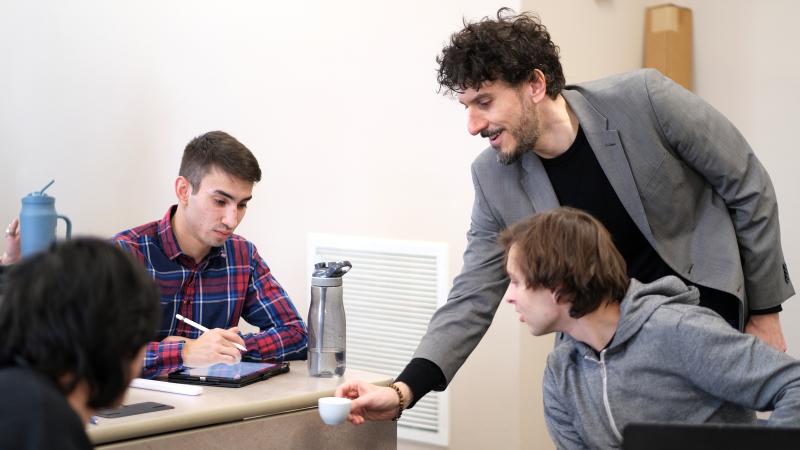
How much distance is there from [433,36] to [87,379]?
2.39 m

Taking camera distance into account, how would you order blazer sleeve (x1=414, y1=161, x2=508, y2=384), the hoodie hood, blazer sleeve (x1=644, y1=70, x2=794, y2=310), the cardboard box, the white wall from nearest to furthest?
the hoodie hood
blazer sleeve (x1=644, y1=70, x2=794, y2=310)
blazer sleeve (x1=414, y1=161, x2=508, y2=384)
the white wall
the cardboard box

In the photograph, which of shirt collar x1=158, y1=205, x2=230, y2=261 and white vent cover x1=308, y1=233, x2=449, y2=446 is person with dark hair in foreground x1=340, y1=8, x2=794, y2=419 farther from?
white vent cover x1=308, y1=233, x2=449, y2=446

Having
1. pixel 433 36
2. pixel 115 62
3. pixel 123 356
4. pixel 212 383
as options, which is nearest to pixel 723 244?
pixel 212 383

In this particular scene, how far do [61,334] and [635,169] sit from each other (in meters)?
1.31

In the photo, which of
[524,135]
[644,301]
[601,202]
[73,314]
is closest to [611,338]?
[644,301]

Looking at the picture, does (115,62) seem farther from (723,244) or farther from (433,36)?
(723,244)

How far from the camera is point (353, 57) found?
11.4ft

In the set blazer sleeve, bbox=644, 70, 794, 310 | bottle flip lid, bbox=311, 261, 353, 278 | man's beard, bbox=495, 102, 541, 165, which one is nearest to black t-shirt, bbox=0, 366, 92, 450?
bottle flip lid, bbox=311, 261, 353, 278

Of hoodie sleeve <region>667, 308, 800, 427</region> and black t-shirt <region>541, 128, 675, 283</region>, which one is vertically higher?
black t-shirt <region>541, 128, 675, 283</region>

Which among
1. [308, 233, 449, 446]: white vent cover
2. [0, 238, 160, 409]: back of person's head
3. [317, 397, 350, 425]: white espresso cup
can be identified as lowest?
[308, 233, 449, 446]: white vent cover

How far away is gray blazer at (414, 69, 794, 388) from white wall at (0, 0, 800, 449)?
3.71 feet

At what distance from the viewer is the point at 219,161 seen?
2361mm

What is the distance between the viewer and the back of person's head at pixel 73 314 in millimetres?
1019

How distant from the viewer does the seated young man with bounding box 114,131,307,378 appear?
2.28m
